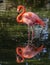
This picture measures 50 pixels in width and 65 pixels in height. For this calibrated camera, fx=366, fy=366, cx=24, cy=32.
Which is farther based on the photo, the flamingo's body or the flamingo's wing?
the flamingo's body

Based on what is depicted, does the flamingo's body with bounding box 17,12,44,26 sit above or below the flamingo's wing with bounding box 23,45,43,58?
above

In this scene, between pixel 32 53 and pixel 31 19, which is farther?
pixel 31 19

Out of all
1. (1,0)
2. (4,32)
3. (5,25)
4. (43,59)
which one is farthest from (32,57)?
(1,0)

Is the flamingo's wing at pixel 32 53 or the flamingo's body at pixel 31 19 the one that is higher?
the flamingo's body at pixel 31 19

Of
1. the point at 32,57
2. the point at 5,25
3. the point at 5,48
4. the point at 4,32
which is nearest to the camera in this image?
the point at 32,57

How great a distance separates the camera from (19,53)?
526 cm

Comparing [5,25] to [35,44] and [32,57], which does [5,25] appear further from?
[32,57]

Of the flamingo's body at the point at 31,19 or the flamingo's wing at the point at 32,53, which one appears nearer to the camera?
the flamingo's wing at the point at 32,53

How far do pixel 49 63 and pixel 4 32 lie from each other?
2143 millimetres

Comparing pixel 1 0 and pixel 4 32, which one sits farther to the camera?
pixel 1 0

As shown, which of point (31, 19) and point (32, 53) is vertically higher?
point (31, 19)

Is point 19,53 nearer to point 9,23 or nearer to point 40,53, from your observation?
point 40,53

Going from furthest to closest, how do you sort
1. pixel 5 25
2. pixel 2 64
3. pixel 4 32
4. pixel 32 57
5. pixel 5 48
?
1. pixel 5 25
2. pixel 4 32
3. pixel 5 48
4. pixel 32 57
5. pixel 2 64

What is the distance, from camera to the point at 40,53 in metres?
5.29
